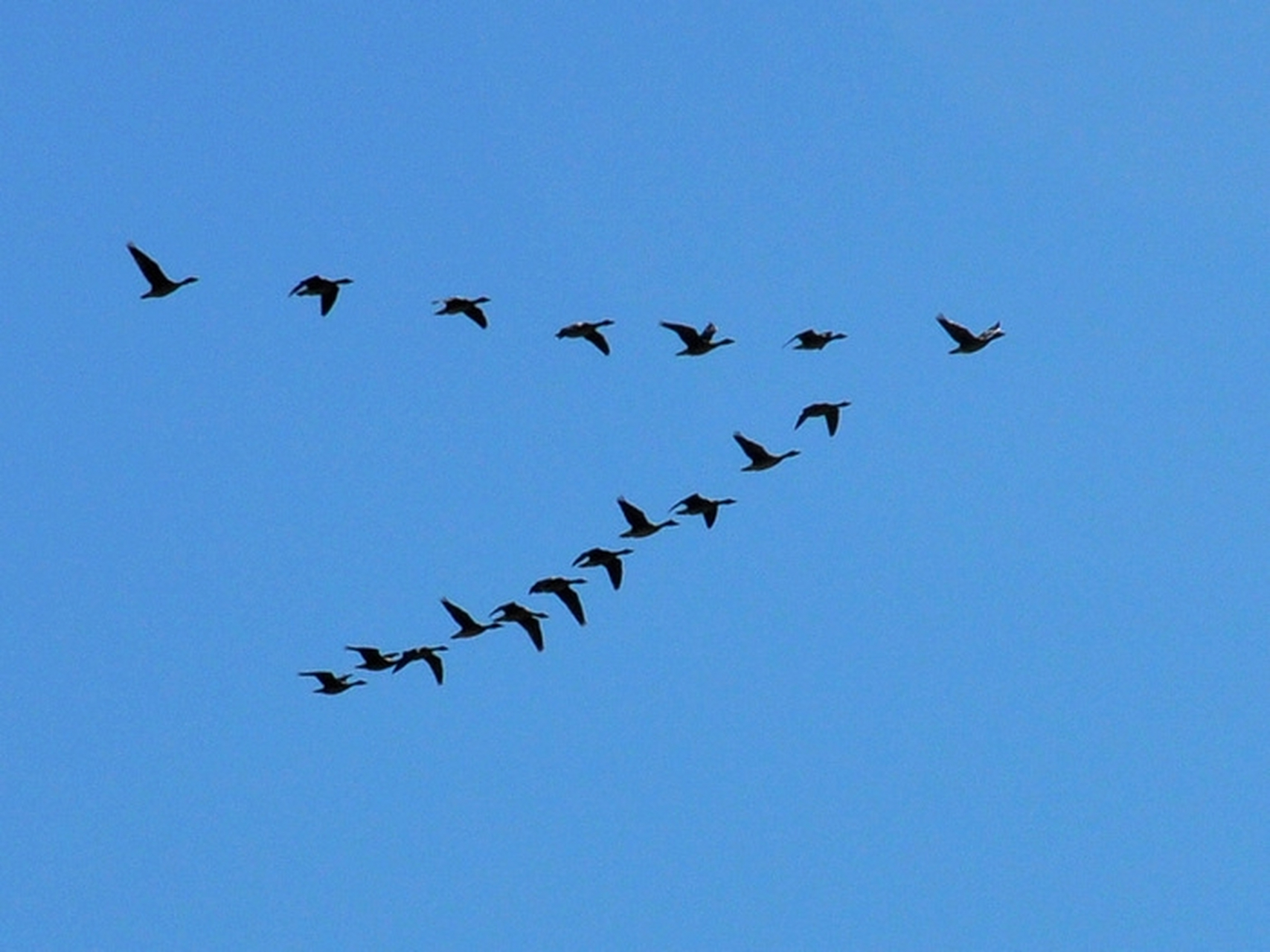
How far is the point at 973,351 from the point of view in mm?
72625

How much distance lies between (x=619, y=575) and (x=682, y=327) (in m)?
6.54

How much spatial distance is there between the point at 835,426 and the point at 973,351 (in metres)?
4.26

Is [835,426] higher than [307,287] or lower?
lower

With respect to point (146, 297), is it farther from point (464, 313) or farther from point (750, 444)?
point (750, 444)

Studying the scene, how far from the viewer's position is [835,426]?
7425cm

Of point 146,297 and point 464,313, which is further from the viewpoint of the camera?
point 464,313

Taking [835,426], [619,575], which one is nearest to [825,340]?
[835,426]

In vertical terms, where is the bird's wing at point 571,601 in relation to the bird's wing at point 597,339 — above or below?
below

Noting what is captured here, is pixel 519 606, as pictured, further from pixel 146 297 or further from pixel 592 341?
pixel 146 297

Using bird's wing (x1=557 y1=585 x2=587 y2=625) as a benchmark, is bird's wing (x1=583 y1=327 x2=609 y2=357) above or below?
above

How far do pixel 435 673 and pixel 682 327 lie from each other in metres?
11.2

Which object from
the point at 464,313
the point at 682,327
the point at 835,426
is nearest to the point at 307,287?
the point at 464,313

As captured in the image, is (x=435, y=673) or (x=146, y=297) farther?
(x=435, y=673)

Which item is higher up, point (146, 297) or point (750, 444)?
point (146, 297)
